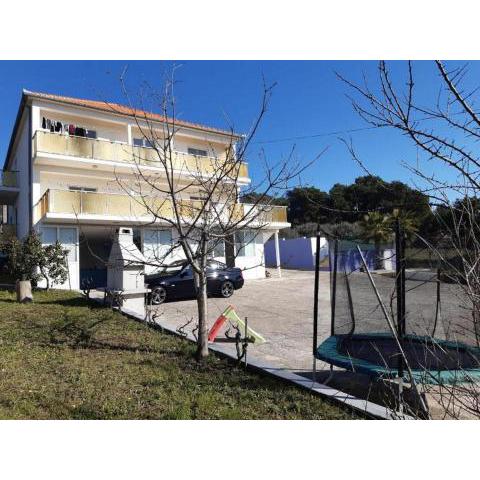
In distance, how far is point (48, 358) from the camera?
5727mm

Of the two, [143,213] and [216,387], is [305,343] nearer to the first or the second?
[216,387]

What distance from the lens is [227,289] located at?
15.3 metres

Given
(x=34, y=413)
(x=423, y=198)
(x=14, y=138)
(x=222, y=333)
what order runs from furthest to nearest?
(x=14, y=138) → (x=222, y=333) → (x=34, y=413) → (x=423, y=198)

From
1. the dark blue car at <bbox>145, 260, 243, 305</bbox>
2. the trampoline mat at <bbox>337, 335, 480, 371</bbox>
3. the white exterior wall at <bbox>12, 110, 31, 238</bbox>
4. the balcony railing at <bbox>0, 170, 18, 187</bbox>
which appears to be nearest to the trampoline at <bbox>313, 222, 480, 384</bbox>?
the trampoline mat at <bbox>337, 335, 480, 371</bbox>

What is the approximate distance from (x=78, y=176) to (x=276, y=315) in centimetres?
1234

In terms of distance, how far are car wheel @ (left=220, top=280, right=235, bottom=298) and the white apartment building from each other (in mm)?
1372

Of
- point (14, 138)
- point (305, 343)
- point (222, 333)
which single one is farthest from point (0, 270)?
point (305, 343)

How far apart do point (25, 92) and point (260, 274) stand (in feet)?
45.2

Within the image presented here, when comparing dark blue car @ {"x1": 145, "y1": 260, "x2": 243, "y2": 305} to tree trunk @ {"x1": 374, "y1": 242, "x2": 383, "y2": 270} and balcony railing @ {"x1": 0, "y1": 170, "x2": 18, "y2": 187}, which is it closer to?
tree trunk @ {"x1": 374, "y1": 242, "x2": 383, "y2": 270}

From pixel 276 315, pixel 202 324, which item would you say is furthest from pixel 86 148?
pixel 202 324

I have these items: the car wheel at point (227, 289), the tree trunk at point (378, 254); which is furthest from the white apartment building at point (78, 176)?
the tree trunk at point (378, 254)

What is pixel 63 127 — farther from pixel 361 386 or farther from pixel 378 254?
pixel 361 386

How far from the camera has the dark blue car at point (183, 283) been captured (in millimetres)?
13391

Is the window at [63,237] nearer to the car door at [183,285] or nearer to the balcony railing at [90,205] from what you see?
the balcony railing at [90,205]
